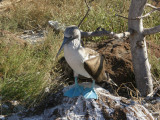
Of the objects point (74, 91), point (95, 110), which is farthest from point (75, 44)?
point (95, 110)

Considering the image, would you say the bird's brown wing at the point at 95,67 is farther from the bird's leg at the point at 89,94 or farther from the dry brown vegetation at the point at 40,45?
the dry brown vegetation at the point at 40,45

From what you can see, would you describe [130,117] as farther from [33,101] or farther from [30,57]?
[30,57]

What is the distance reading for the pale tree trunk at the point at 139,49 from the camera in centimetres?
313

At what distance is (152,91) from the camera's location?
357 centimetres

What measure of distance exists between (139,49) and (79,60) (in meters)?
1.35

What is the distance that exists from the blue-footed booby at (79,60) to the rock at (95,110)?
0.09 metres

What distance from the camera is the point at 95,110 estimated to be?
2.48 m

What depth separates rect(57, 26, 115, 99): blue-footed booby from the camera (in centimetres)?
232

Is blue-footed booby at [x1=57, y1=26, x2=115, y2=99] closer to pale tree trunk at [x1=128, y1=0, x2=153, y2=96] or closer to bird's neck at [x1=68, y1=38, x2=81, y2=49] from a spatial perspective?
bird's neck at [x1=68, y1=38, x2=81, y2=49]

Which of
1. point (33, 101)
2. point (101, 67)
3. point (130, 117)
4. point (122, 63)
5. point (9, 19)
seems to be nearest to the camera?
point (130, 117)

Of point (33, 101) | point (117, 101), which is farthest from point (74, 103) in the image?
point (33, 101)

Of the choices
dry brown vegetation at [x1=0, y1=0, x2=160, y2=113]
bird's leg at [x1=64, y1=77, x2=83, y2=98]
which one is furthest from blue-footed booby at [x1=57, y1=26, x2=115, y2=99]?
dry brown vegetation at [x1=0, y1=0, x2=160, y2=113]

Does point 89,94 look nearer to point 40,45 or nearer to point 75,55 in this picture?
point 75,55

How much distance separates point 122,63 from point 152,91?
2.36 feet
